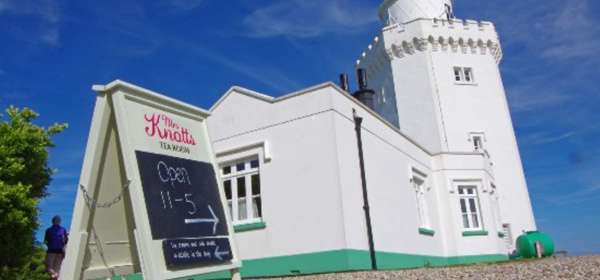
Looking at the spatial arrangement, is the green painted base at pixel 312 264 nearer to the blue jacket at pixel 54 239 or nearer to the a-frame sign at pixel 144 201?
the blue jacket at pixel 54 239

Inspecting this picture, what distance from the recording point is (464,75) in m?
24.2

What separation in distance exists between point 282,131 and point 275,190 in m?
1.36

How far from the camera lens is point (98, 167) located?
16.5 ft

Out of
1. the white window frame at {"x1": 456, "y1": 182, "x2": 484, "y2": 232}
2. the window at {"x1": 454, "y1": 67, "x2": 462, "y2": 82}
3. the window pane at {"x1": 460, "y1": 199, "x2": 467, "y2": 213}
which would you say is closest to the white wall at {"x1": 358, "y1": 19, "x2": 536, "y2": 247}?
the window at {"x1": 454, "y1": 67, "x2": 462, "y2": 82}

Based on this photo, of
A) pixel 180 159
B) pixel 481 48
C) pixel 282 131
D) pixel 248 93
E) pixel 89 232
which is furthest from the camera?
pixel 481 48

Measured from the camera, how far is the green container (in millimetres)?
18000

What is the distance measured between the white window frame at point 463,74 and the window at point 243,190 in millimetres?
15343

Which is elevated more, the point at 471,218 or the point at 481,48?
Answer: the point at 481,48

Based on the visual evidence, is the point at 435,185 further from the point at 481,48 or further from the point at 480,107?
the point at 481,48

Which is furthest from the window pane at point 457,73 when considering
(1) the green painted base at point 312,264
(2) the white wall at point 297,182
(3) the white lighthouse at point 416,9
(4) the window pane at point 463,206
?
(2) the white wall at point 297,182

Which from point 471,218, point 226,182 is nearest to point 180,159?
point 226,182

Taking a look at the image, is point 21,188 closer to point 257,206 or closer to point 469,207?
point 257,206

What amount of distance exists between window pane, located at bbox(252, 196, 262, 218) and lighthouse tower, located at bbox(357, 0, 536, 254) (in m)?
13.0

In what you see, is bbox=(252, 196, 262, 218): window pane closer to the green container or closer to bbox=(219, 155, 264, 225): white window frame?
bbox=(219, 155, 264, 225): white window frame
